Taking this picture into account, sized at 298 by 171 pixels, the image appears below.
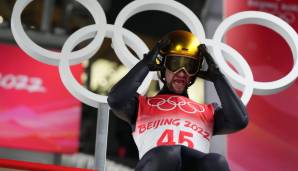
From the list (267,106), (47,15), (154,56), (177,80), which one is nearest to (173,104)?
(177,80)

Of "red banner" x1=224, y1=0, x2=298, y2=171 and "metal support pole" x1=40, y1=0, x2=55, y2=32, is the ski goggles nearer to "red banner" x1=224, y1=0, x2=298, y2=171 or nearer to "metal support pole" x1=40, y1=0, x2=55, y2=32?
"red banner" x1=224, y1=0, x2=298, y2=171

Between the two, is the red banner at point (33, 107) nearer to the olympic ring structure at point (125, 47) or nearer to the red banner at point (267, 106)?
the red banner at point (267, 106)

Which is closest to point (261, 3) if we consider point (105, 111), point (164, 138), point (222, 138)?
point (222, 138)

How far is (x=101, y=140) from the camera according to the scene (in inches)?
93.7

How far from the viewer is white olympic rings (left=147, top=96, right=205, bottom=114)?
2029 mm

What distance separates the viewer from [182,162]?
182cm

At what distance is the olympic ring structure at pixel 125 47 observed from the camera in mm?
2423

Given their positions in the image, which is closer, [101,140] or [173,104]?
[173,104]

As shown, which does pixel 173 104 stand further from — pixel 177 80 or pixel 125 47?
pixel 125 47

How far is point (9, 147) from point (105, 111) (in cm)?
189

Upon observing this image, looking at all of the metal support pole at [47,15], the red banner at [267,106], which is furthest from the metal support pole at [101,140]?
the metal support pole at [47,15]

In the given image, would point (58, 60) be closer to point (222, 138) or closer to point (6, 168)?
point (6, 168)

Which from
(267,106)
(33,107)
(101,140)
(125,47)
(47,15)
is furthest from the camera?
(47,15)

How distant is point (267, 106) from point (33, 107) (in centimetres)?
184
